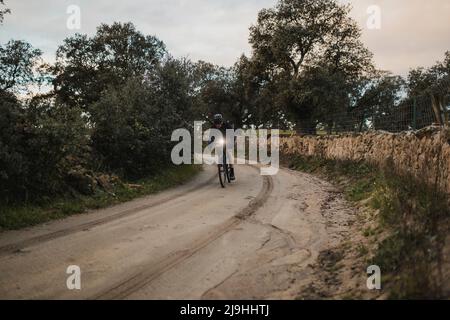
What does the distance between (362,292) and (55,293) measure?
3571 mm

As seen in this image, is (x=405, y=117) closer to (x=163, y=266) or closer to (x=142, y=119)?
(x=142, y=119)

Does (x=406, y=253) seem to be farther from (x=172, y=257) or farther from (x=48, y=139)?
(x=48, y=139)

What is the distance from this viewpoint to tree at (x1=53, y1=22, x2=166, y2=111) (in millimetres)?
46875

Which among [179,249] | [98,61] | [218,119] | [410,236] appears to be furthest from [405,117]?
[98,61]

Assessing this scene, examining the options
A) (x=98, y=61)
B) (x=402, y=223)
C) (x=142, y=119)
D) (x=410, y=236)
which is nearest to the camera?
(x=410, y=236)

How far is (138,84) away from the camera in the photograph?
53.6ft

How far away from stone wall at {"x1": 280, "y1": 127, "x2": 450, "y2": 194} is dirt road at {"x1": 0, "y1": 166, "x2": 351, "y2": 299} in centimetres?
197

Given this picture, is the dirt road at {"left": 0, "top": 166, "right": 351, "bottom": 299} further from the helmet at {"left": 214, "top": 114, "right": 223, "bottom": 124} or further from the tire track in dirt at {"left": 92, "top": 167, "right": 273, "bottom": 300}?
the helmet at {"left": 214, "top": 114, "right": 223, "bottom": 124}

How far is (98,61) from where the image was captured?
4859 centimetres

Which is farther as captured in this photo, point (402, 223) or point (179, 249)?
point (179, 249)

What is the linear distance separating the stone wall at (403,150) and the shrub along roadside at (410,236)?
427 millimetres

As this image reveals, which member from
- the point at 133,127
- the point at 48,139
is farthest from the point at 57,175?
the point at 133,127

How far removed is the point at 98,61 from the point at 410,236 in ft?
157

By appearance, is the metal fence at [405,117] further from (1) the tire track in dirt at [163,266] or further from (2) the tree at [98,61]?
(2) the tree at [98,61]
